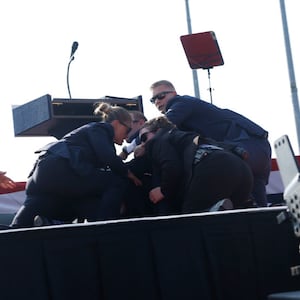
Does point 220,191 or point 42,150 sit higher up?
point 42,150

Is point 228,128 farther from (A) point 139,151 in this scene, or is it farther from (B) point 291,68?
(B) point 291,68

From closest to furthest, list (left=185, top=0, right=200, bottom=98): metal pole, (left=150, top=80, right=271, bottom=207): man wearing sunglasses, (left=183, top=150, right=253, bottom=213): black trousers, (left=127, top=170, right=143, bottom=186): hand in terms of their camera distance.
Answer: (left=183, top=150, right=253, bottom=213): black trousers
(left=127, top=170, right=143, bottom=186): hand
(left=150, top=80, right=271, bottom=207): man wearing sunglasses
(left=185, top=0, right=200, bottom=98): metal pole

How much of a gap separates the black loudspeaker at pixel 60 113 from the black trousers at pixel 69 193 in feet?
5.68

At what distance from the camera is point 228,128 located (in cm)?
516

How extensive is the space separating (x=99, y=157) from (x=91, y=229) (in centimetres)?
224

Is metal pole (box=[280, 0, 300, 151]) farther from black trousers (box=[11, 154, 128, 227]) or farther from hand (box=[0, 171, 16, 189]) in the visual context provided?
black trousers (box=[11, 154, 128, 227])

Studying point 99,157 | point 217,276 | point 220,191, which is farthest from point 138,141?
point 217,276

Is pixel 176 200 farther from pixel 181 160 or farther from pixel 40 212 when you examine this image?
pixel 40 212

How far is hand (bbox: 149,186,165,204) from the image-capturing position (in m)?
4.67

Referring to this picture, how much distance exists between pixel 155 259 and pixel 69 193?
7.06ft

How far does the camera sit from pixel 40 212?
4.80 metres

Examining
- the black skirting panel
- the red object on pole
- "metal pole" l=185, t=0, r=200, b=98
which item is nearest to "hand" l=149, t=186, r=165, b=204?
the black skirting panel

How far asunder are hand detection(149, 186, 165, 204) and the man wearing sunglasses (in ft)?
1.76

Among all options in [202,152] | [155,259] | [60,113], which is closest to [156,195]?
[202,152]
